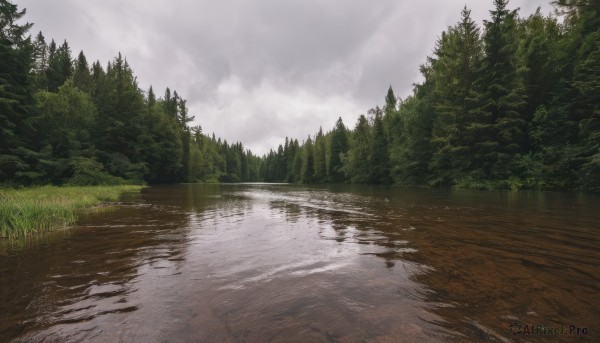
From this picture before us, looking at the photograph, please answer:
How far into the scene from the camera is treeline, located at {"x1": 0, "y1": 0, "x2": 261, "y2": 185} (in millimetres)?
26250

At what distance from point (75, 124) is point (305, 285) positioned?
43678mm

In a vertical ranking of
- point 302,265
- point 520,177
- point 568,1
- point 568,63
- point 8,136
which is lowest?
point 302,265

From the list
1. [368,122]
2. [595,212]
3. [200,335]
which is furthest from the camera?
[368,122]

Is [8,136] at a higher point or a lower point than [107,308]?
higher

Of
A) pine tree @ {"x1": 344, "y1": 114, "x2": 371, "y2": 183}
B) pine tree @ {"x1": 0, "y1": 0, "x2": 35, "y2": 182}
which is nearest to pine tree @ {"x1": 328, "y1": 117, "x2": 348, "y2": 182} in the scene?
pine tree @ {"x1": 344, "y1": 114, "x2": 371, "y2": 183}

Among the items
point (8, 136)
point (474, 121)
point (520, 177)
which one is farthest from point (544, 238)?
point (8, 136)

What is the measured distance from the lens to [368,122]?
225 feet

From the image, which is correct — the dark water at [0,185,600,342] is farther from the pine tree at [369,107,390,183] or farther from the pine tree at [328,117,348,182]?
the pine tree at [328,117,348,182]

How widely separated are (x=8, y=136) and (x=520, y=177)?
162ft

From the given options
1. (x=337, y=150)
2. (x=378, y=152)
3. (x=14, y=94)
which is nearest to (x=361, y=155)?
(x=378, y=152)

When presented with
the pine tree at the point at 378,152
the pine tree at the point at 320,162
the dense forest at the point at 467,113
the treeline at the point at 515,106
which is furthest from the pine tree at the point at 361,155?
the pine tree at the point at 320,162

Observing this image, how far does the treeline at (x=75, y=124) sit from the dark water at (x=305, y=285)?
26.3 m

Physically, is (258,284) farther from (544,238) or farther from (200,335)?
(544,238)

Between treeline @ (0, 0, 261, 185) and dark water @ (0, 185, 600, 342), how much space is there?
26342 mm
